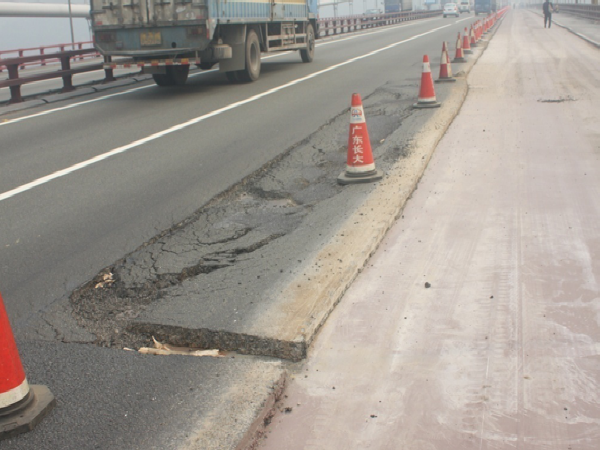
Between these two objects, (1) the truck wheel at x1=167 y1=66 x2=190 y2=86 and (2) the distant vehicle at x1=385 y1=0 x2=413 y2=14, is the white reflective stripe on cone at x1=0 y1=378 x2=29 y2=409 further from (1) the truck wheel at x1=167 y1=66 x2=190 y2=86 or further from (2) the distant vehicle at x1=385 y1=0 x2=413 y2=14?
(2) the distant vehicle at x1=385 y1=0 x2=413 y2=14

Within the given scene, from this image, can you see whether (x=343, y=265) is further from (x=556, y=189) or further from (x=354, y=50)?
(x=354, y=50)

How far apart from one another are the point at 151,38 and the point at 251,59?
3.01 metres

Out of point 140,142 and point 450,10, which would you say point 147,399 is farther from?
point 450,10

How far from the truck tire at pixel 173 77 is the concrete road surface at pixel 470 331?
1025 centimetres

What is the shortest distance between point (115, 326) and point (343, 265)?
59.6 inches

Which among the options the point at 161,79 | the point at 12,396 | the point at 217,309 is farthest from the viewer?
the point at 161,79

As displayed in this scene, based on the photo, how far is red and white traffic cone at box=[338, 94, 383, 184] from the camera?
6625 mm

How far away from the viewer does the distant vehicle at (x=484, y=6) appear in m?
94.4

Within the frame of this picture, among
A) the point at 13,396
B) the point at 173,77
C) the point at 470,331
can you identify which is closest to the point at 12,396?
the point at 13,396

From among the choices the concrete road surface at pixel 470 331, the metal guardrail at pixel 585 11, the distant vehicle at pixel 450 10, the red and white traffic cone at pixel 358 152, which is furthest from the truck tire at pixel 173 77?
the distant vehicle at pixel 450 10

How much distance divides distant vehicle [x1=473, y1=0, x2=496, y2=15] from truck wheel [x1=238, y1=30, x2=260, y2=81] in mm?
85451

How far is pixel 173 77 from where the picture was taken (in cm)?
1599

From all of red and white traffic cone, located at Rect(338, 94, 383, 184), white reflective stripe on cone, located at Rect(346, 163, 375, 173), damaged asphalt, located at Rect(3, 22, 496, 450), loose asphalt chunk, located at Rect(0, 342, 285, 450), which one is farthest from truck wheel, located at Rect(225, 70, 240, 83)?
loose asphalt chunk, located at Rect(0, 342, 285, 450)

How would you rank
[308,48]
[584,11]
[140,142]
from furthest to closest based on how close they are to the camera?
[584,11], [308,48], [140,142]
